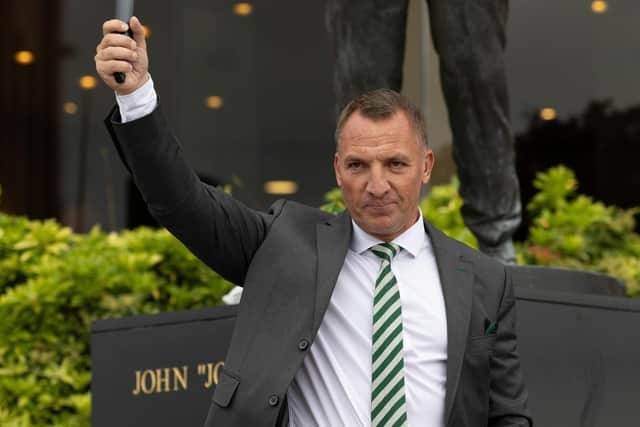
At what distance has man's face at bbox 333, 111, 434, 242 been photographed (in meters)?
2.54

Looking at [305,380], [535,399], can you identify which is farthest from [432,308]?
[535,399]

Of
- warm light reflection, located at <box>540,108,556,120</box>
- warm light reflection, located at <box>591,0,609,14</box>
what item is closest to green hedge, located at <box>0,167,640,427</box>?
warm light reflection, located at <box>540,108,556,120</box>

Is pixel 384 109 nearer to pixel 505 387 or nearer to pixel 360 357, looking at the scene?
pixel 360 357

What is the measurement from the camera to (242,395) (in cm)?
250

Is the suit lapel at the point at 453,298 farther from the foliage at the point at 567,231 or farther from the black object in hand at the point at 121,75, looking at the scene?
the foliage at the point at 567,231

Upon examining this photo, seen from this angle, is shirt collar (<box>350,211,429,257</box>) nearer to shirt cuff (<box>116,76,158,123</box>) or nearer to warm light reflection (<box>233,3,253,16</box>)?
shirt cuff (<box>116,76,158,123</box>)

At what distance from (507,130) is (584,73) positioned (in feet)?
15.5

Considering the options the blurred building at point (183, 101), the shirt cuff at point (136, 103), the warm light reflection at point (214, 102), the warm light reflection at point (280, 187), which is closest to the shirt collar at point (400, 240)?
the shirt cuff at point (136, 103)

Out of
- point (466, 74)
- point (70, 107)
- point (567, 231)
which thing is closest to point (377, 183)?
point (466, 74)

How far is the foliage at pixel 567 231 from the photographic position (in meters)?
6.23

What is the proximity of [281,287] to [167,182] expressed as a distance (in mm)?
350

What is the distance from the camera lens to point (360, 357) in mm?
2553

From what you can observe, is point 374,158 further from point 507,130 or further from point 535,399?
point 507,130

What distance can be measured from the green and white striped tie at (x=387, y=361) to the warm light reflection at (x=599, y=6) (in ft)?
23.3
